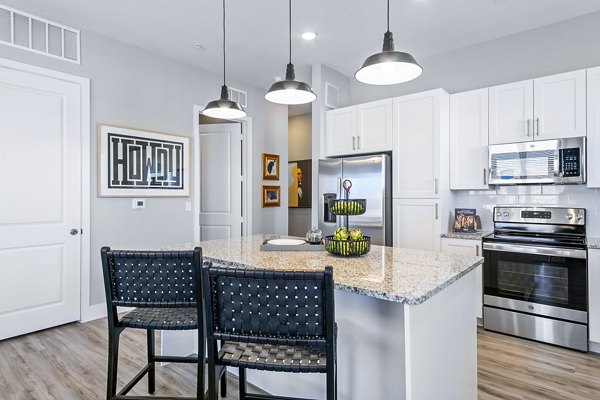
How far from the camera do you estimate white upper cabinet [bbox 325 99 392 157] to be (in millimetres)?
3873

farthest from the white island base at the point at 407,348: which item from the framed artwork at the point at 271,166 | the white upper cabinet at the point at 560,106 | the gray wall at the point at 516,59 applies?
the framed artwork at the point at 271,166

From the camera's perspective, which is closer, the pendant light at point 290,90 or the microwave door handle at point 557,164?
the pendant light at point 290,90

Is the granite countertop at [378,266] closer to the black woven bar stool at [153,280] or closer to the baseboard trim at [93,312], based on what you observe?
the black woven bar stool at [153,280]

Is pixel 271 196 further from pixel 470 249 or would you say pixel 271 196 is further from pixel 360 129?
pixel 470 249

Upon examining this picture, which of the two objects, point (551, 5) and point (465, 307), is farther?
point (551, 5)

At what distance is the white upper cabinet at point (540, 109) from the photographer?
292 centimetres

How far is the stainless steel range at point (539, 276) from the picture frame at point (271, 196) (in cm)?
293

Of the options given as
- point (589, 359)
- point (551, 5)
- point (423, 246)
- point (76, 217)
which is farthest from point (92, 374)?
point (551, 5)

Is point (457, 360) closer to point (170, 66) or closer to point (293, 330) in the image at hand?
point (293, 330)

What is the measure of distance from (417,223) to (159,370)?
8.66 ft

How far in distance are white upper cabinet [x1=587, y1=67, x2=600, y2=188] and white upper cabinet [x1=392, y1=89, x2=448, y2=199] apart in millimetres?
1119

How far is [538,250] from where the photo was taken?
9.43ft

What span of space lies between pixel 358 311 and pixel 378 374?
0.28m

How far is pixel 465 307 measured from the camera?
5.91 feet
